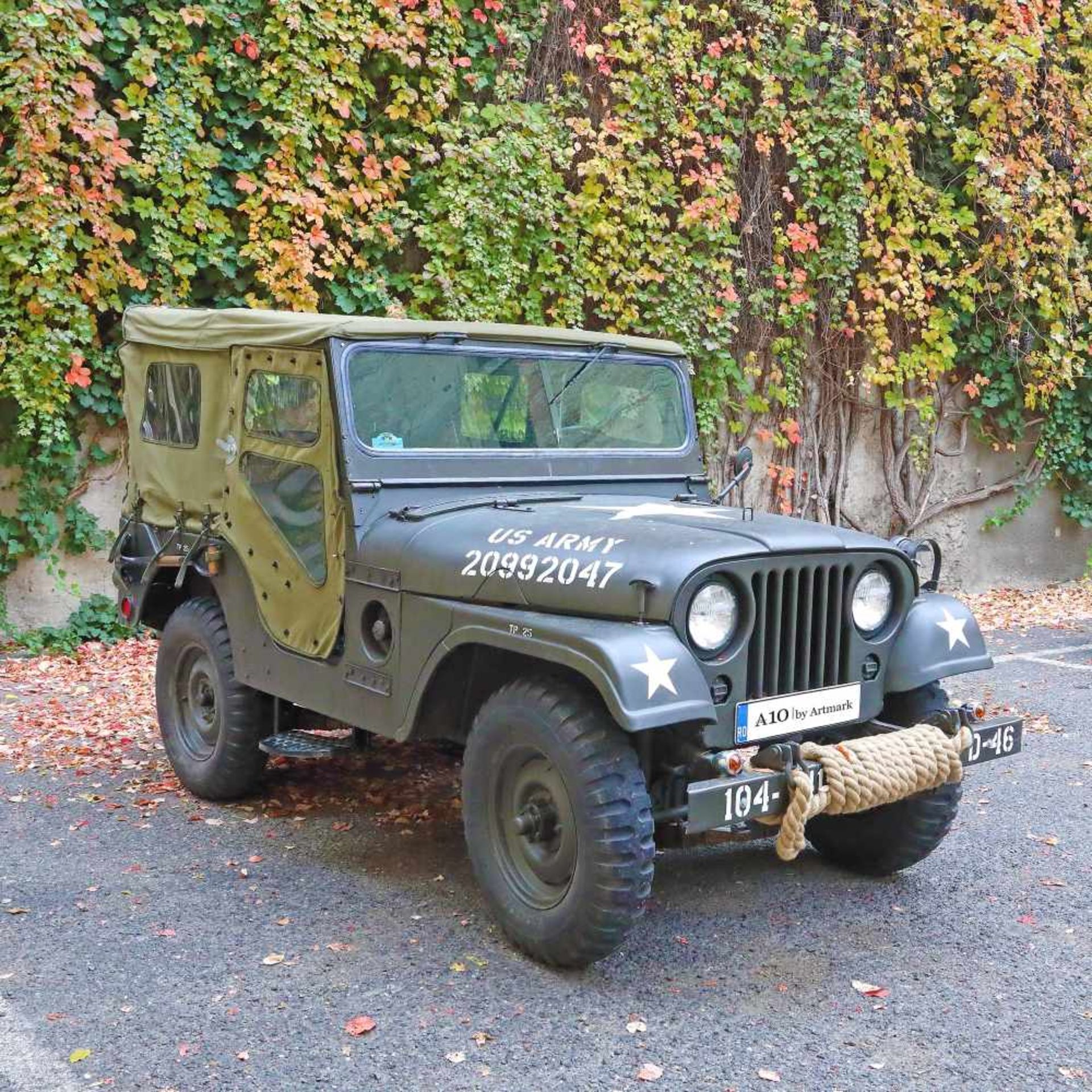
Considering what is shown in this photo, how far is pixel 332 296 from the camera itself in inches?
341

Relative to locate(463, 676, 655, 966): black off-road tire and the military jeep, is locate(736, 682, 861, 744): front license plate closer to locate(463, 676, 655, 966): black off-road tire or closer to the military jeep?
the military jeep

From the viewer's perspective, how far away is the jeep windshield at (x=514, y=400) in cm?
444

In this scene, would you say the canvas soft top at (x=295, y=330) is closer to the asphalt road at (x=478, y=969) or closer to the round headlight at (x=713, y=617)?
the round headlight at (x=713, y=617)

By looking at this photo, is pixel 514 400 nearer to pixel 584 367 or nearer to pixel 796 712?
pixel 584 367

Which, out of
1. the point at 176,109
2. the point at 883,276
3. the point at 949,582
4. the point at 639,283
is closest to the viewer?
the point at 176,109

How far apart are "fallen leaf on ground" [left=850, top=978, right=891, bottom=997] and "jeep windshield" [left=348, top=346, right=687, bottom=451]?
2.17 metres

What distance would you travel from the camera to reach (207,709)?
5254mm

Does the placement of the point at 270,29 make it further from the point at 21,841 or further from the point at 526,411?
the point at 21,841

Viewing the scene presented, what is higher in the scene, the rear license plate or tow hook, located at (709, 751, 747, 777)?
tow hook, located at (709, 751, 747, 777)

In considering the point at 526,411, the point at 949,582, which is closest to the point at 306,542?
the point at 526,411

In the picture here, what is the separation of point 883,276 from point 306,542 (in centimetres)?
728

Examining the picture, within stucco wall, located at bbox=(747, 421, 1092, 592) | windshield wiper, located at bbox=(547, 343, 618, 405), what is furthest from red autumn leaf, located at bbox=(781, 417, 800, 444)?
windshield wiper, located at bbox=(547, 343, 618, 405)

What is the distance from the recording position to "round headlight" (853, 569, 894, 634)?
393cm

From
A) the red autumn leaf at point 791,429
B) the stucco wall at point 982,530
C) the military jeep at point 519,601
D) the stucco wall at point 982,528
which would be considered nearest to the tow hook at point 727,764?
the military jeep at point 519,601
